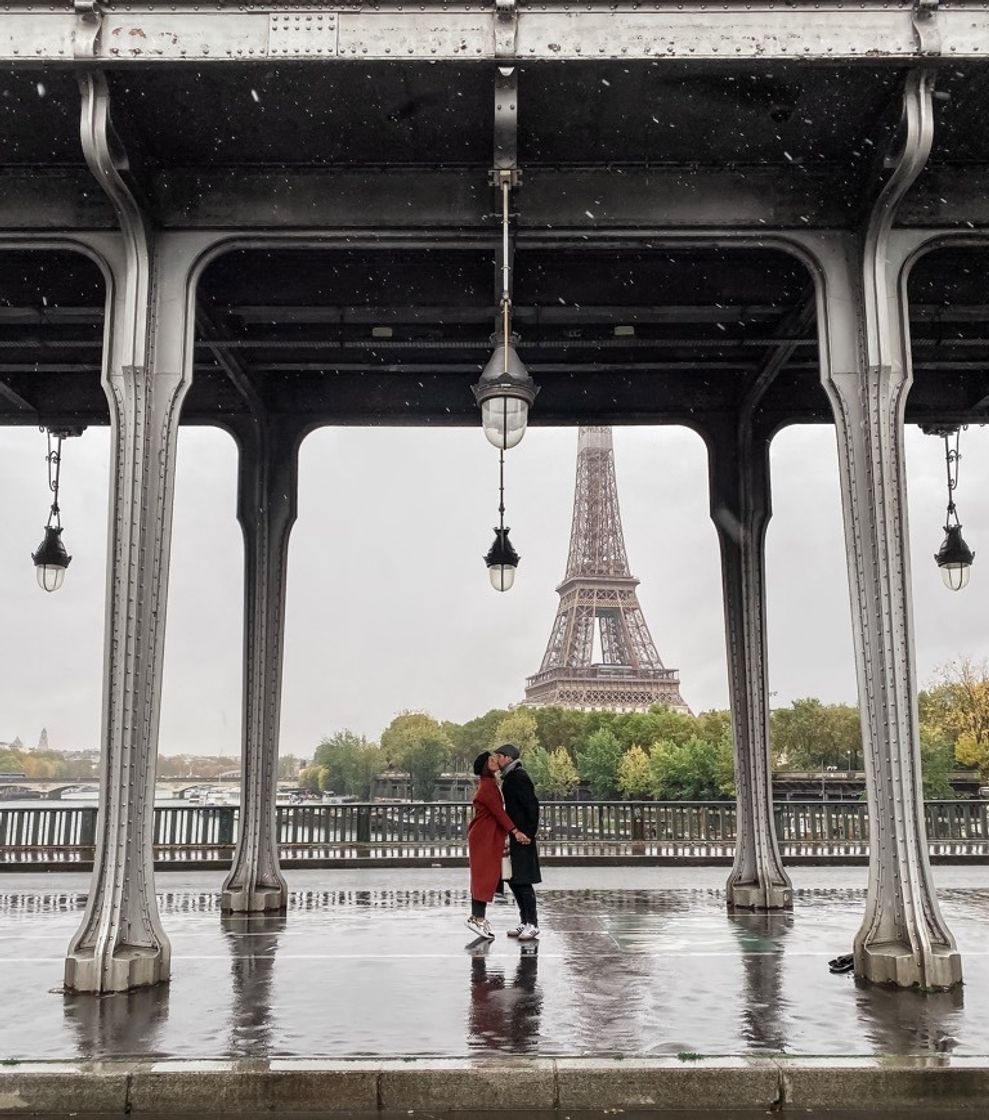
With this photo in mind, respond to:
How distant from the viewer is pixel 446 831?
79.7ft

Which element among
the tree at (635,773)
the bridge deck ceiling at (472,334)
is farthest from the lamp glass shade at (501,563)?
the tree at (635,773)

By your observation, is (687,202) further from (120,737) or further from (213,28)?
(120,737)

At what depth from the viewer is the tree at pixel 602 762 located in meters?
85.0

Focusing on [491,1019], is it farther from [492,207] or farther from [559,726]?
[559,726]

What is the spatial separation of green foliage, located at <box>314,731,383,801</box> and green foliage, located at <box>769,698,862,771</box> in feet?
117

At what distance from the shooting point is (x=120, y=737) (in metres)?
9.26

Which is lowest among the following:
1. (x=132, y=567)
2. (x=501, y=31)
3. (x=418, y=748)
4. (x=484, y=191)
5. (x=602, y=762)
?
(x=602, y=762)

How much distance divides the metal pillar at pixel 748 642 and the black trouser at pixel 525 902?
3.94 meters

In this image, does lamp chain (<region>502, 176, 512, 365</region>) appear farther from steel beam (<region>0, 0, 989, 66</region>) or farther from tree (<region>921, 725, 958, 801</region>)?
tree (<region>921, 725, 958, 801</region>)

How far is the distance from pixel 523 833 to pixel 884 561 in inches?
178

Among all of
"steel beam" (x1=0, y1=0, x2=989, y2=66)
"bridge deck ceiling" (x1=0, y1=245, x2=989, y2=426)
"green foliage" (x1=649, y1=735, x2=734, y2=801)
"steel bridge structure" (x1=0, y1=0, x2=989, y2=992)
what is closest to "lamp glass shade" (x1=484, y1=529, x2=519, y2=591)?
"bridge deck ceiling" (x1=0, y1=245, x2=989, y2=426)

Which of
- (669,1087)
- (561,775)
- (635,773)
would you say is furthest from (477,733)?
(669,1087)

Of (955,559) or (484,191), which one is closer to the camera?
(484,191)

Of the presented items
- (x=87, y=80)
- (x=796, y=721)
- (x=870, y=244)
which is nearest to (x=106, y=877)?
(x=87, y=80)
